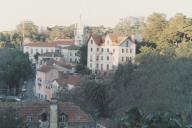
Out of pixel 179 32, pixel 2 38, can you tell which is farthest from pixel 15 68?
pixel 2 38

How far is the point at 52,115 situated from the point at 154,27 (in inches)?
1197

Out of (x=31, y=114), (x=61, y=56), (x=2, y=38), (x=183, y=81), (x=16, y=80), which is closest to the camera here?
(x=31, y=114)

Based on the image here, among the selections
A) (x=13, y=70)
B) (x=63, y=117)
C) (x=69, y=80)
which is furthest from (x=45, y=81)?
(x=63, y=117)

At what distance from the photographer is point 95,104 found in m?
31.3

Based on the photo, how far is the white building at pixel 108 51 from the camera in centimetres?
4894

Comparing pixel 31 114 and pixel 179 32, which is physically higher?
pixel 179 32

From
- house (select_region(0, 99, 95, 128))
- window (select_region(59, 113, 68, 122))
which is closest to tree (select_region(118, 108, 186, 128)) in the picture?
house (select_region(0, 99, 95, 128))

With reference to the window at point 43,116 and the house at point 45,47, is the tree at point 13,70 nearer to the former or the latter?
the house at point 45,47

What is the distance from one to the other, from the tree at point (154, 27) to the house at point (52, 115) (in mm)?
28647

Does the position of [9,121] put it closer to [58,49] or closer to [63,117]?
[63,117]

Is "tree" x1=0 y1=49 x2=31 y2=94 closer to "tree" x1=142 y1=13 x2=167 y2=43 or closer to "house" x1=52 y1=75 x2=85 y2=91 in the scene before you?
"house" x1=52 y1=75 x2=85 y2=91

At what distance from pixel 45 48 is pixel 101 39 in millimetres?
17891

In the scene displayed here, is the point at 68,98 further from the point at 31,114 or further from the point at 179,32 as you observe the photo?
the point at 179,32

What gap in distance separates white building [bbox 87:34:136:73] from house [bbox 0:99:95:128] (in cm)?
2762
